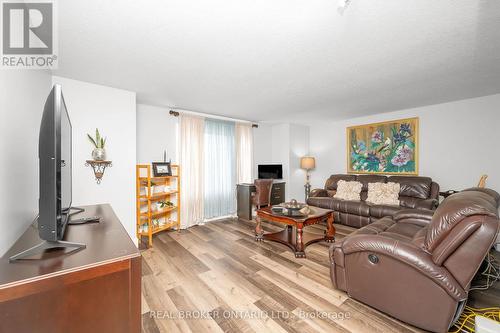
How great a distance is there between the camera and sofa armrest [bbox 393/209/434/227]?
242 centimetres

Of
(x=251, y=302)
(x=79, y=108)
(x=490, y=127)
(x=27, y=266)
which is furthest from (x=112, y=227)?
(x=490, y=127)

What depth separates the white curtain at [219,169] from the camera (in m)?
4.34

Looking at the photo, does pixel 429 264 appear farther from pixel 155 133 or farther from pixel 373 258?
pixel 155 133

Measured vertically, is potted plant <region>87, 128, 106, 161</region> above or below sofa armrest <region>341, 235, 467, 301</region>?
above

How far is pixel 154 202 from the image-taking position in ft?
11.6

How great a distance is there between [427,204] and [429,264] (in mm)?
2454

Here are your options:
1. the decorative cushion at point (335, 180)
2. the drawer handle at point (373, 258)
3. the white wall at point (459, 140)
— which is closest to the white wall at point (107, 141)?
the drawer handle at point (373, 258)

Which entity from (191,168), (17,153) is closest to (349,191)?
(191,168)

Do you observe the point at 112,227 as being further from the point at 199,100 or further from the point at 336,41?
the point at 199,100

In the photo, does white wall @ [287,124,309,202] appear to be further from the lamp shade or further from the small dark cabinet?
the small dark cabinet

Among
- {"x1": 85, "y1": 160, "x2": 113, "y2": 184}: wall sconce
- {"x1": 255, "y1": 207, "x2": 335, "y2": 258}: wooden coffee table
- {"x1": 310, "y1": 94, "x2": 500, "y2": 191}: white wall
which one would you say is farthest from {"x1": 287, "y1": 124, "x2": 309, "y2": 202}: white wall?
{"x1": 85, "y1": 160, "x2": 113, "y2": 184}: wall sconce

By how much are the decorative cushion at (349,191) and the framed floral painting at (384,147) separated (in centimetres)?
59

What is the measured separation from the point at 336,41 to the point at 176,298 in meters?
2.75

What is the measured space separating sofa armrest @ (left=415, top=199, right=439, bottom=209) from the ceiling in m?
1.71
